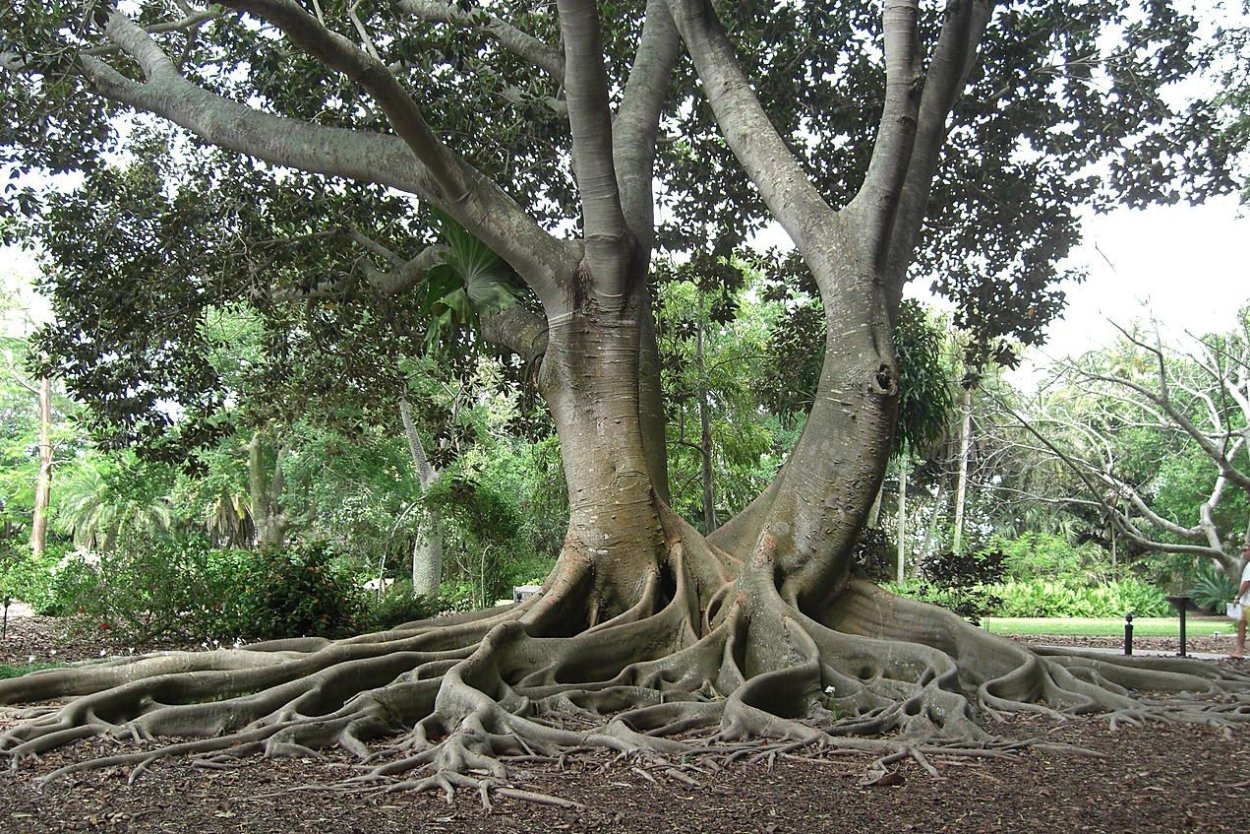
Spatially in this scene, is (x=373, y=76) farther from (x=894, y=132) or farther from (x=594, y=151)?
(x=894, y=132)

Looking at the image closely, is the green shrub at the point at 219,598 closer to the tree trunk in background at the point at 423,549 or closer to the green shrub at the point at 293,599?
the green shrub at the point at 293,599

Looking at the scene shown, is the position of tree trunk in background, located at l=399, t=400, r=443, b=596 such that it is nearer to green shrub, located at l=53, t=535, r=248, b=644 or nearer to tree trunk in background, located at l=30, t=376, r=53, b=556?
green shrub, located at l=53, t=535, r=248, b=644

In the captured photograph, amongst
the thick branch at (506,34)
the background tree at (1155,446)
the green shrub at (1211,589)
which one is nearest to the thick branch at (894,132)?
the thick branch at (506,34)

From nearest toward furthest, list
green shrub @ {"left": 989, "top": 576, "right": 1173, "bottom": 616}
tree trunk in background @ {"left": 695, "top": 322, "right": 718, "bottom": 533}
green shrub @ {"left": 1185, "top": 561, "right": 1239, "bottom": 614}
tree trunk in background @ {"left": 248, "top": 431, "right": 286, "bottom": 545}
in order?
tree trunk in background @ {"left": 695, "top": 322, "right": 718, "bottom": 533} → green shrub @ {"left": 1185, "top": 561, "right": 1239, "bottom": 614} → green shrub @ {"left": 989, "top": 576, "right": 1173, "bottom": 616} → tree trunk in background @ {"left": 248, "top": 431, "right": 286, "bottom": 545}

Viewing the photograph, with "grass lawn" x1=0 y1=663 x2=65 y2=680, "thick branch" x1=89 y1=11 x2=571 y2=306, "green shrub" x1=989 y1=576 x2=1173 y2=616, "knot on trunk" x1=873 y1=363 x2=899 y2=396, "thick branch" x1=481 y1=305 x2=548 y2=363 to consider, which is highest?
"thick branch" x1=89 y1=11 x2=571 y2=306

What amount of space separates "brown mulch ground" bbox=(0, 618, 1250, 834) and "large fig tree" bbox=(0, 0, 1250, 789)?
41cm

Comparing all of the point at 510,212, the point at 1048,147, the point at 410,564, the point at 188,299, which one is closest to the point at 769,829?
the point at 510,212

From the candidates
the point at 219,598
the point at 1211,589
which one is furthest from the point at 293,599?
the point at 1211,589

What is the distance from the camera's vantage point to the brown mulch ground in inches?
178

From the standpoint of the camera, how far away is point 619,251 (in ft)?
29.0

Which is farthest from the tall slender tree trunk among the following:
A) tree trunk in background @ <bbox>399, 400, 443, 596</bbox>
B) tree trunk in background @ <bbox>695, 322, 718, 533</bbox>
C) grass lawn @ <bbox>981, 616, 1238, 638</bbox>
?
tree trunk in background @ <bbox>399, 400, 443, 596</bbox>

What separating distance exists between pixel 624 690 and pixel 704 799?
2.43 meters

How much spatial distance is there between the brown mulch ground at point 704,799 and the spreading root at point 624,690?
0.55 ft

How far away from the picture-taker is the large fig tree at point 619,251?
6816 millimetres
